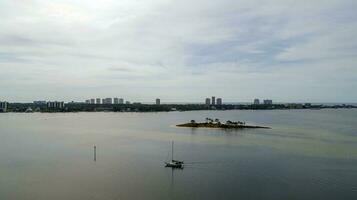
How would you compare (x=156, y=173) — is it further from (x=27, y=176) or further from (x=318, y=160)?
(x=318, y=160)

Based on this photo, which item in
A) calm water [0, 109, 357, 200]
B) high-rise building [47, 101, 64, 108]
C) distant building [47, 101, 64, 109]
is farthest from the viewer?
high-rise building [47, 101, 64, 108]

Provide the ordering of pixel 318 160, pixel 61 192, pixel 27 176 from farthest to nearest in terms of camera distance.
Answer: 1. pixel 318 160
2. pixel 27 176
3. pixel 61 192

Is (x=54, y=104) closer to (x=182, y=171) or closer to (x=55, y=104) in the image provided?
(x=55, y=104)

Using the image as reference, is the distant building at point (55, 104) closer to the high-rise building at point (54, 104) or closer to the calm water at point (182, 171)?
the high-rise building at point (54, 104)

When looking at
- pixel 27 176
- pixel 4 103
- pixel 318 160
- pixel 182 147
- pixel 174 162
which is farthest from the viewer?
pixel 4 103

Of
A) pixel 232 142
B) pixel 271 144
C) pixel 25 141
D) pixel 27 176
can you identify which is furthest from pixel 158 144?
pixel 27 176

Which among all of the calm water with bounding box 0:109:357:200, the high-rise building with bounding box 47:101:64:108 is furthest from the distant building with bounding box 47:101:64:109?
the calm water with bounding box 0:109:357:200

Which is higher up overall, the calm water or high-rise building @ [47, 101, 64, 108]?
high-rise building @ [47, 101, 64, 108]

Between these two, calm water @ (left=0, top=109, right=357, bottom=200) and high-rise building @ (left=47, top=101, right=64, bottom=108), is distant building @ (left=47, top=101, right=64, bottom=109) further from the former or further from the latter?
calm water @ (left=0, top=109, right=357, bottom=200)

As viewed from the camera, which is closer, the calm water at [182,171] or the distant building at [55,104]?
the calm water at [182,171]

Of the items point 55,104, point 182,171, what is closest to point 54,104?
point 55,104

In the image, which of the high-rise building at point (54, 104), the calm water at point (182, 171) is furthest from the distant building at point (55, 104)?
the calm water at point (182, 171)
